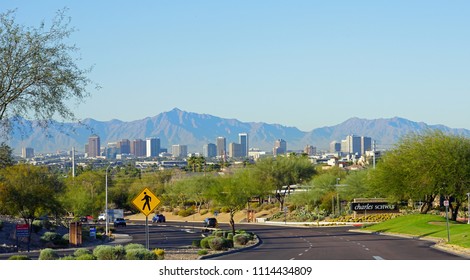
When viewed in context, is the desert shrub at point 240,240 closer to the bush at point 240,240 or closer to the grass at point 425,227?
the bush at point 240,240

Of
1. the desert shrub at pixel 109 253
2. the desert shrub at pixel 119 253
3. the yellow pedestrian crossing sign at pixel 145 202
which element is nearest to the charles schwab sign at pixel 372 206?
the yellow pedestrian crossing sign at pixel 145 202

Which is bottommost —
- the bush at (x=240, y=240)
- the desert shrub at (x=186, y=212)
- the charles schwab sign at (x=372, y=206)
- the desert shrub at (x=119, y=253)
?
the desert shrub at (x=186, y=212)

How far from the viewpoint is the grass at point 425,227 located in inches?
2037

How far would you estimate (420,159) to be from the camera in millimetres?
72062

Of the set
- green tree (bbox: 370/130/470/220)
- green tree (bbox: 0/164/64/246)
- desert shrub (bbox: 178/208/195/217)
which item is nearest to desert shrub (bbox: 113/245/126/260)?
green tree (bbox: 0/164/64/246)

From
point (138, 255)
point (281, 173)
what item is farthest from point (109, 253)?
point (281, 173)

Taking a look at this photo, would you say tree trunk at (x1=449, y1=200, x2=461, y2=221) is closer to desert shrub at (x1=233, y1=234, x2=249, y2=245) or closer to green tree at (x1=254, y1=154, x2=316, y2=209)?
desert shrub at (x1=233, y1=234, x2=249, y2=245)

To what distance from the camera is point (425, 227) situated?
205 feet

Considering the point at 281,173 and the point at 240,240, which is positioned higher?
the point at 281,173

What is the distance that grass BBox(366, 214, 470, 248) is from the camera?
51.7 meters

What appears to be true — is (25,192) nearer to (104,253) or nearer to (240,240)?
(240,240)

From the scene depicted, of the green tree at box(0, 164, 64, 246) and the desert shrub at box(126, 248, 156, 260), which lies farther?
the green tree at box(0, 164, 64, 246)
